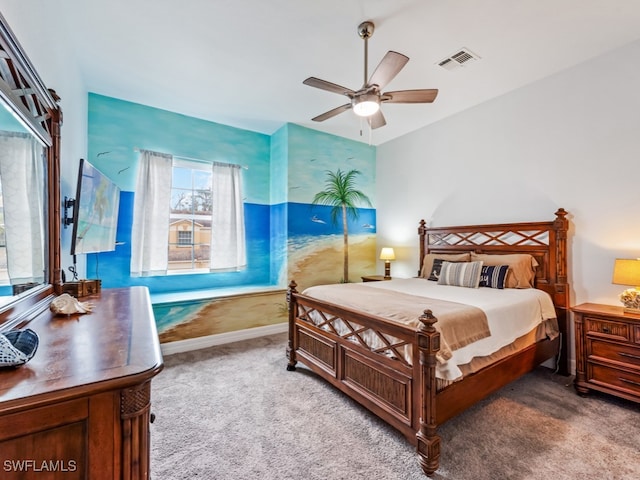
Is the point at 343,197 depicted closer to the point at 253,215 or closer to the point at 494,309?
the point at 253,215

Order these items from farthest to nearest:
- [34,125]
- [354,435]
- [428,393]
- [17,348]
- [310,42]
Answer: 1. [310,42]
2. [354,435]
3. [428,393]
4. [34,125]
5. [17,348]

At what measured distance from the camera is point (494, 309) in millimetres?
2297

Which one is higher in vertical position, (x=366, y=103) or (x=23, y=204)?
(x=366, y=103)

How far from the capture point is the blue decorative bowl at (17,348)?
0.78m

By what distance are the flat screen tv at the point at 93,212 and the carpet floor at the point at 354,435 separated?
1.40 metres

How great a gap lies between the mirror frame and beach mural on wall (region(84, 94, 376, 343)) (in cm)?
185

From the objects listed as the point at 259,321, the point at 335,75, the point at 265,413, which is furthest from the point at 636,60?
the point at 259,321

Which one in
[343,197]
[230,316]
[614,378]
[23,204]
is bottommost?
[614,378]

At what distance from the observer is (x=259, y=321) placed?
418 cm

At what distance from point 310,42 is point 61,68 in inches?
80.2

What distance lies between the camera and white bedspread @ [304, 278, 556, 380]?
1.96 m

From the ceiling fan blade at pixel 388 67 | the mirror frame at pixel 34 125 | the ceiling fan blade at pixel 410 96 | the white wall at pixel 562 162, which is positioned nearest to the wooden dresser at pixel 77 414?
the mirror frame at pixel 34 125

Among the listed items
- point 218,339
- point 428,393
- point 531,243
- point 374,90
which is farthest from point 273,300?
point 531,243

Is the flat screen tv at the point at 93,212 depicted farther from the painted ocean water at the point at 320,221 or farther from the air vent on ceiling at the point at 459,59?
the air vent on ceiling at the point at 459,59
